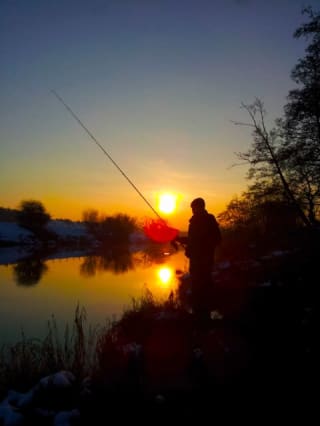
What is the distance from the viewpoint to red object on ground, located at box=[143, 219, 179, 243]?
845 cm

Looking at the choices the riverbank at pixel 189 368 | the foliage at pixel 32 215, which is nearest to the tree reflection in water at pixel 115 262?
the riverbank at pixel 189 368

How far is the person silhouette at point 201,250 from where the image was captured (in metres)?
7.37

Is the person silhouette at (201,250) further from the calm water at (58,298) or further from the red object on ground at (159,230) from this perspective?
the calm water at (58,298)

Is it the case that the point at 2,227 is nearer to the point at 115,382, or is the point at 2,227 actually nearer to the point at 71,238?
the point at 71,238

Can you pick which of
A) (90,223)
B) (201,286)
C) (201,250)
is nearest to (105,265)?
(201,286)

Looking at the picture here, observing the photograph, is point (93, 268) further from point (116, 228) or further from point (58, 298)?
point (116, 228)

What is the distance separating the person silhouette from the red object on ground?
0.80 metres

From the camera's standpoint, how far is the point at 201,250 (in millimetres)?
7465

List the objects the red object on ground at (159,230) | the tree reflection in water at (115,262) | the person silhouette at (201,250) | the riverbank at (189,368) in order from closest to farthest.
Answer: the riverbank at (189,368)
the person silhouette at (201,250)
the red object on ground at (159,230)
the tree reflection in water at (115,262)

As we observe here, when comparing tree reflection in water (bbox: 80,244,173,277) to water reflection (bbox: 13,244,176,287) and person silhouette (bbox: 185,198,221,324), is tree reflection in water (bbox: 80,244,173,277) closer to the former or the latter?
water reflection (bbox: 13,244,176,287)

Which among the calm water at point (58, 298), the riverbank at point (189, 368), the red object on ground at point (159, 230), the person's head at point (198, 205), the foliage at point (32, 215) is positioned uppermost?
the foliage at point (32, 215)

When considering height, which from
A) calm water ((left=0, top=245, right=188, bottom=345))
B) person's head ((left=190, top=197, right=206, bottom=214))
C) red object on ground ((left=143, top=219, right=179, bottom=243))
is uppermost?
person's head ((left=190, top=197, right=206, bottom=214))

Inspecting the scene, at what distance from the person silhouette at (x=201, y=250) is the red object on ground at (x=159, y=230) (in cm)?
80

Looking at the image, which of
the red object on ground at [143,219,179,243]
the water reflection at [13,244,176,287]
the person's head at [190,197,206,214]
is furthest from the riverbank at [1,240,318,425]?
the water reflection at [13,244,176,287]
